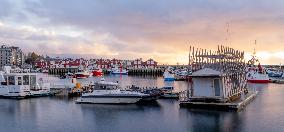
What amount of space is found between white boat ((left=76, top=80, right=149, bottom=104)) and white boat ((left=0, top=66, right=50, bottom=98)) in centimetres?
991

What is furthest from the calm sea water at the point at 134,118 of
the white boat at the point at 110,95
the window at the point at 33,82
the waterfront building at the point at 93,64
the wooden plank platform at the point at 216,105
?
the waterfront building at the point at 93,64

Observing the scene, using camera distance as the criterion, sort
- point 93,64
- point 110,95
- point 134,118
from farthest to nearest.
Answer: point 93,64, point 110,95, point 134,118

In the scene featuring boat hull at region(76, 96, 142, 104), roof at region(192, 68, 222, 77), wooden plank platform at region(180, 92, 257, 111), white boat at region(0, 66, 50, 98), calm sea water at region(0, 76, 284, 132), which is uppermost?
roof at region(192, 68, 222, 77)

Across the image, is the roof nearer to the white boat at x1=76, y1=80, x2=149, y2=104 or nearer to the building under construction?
the building under construction

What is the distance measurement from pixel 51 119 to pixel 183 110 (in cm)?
1076

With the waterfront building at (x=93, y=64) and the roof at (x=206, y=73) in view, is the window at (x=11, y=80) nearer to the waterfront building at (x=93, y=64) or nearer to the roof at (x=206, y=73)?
the roof at (x=206, y=73)

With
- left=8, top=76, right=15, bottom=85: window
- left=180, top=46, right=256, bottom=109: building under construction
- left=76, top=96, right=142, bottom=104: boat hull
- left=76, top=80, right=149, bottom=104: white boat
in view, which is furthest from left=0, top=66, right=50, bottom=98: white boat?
left=180, top=46, right=256, bottom=109: building under construction

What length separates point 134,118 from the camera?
31.0m

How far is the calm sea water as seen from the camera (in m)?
27.2

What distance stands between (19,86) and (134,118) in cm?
1935

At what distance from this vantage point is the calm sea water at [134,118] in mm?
27172

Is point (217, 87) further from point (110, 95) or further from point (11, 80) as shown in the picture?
point (11, 80)


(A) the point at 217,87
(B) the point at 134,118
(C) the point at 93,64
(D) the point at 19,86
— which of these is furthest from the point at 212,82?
(C) the point at 93,64

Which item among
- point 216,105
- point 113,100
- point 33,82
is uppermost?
point 33,82
